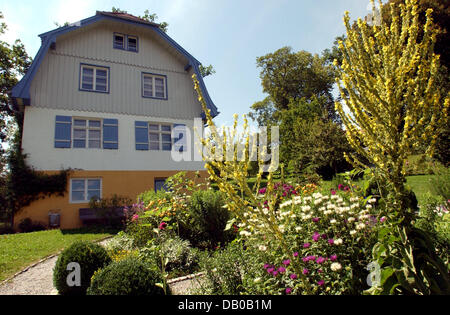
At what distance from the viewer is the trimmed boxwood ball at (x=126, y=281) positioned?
261cm

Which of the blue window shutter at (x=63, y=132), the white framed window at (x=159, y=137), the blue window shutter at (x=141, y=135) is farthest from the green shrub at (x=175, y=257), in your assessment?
the blue window shutter at (x=63, y=132)

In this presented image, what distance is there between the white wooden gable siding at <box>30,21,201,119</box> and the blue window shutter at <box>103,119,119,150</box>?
0.61 meters

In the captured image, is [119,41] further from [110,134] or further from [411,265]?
[411,265]

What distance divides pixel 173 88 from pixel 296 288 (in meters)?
12.2

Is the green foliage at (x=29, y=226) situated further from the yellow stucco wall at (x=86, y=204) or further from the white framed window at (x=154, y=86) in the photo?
the white framed window at (x=154, y=86)

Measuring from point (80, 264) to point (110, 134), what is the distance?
8.64m

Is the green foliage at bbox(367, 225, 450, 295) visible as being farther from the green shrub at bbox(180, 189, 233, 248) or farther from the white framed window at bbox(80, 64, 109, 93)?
the white framed window at bbox(80, 64, 109, 93)

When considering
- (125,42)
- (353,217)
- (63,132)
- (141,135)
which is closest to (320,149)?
(141,135)

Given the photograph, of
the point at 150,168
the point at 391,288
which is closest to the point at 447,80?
the point at 391,288

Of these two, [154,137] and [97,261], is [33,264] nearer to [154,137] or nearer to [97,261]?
Answer: [97,261]

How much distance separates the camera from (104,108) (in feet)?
37.3

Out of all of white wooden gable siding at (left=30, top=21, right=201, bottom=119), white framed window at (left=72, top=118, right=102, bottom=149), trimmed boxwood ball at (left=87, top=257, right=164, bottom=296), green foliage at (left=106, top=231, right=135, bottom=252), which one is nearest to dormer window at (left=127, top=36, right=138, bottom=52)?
white wooden gable siding at (left=30, top=21, right=201, bottom=119)

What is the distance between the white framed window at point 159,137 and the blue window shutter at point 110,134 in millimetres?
Result: 1505

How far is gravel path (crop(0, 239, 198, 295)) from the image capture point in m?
A: 3.58
